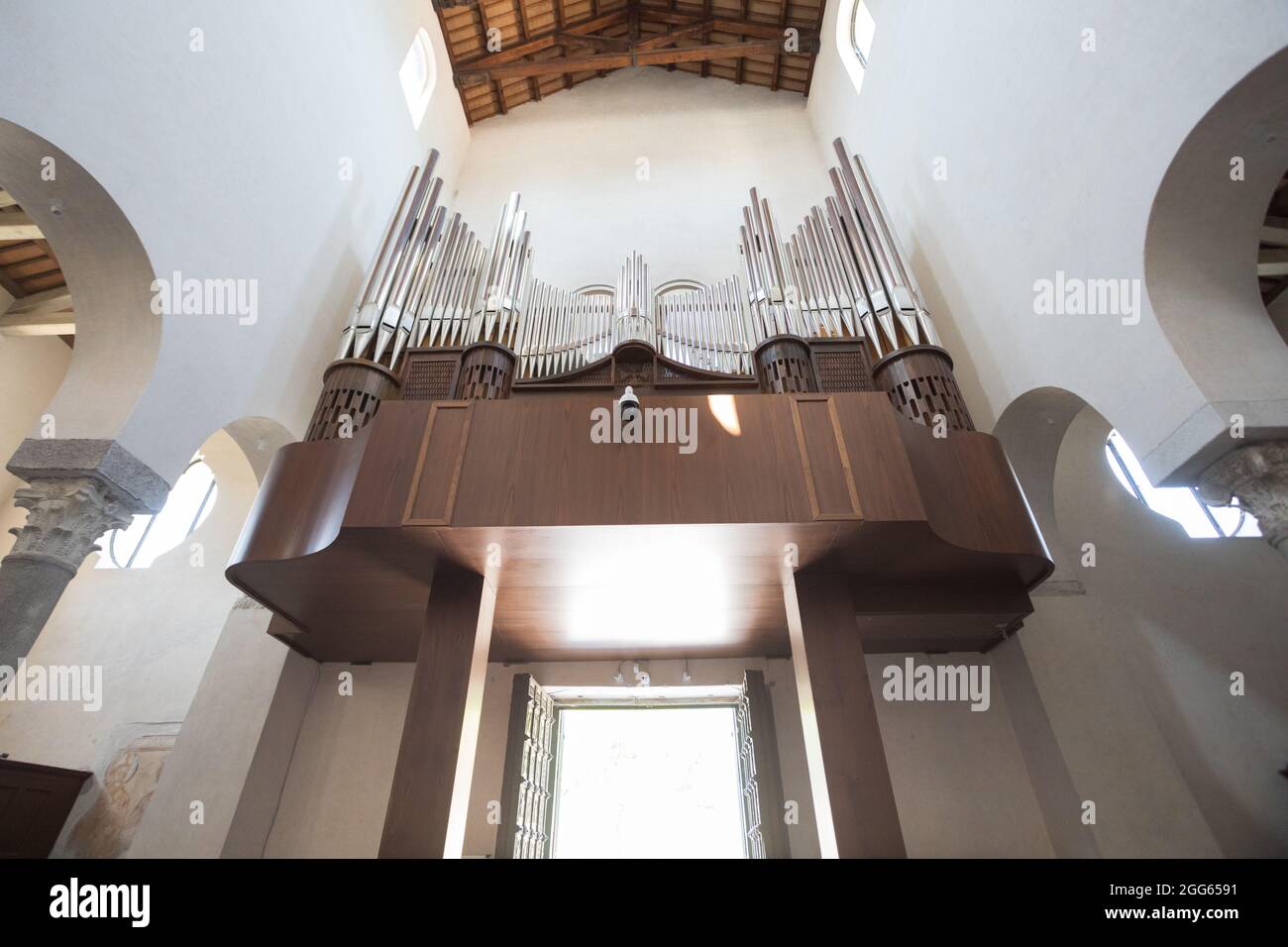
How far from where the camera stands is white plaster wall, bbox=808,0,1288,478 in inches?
131

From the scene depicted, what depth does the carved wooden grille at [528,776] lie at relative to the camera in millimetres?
4691

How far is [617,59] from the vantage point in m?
10.2

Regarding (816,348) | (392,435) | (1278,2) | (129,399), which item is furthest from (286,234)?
(1278,2)

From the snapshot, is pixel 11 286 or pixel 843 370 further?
pixel 11 286

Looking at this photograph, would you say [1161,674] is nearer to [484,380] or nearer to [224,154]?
[484,380]

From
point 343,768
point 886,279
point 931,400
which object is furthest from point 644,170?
point 343,768

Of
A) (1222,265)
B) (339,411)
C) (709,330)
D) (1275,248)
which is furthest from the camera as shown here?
(709,330)

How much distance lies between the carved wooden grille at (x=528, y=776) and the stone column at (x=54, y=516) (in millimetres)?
3189

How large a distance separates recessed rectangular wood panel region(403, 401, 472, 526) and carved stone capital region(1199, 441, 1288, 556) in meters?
4.39

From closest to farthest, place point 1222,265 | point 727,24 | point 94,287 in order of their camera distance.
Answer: point 1222,265, point 94,287, point 727,24

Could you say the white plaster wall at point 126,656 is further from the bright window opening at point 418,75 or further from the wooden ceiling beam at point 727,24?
the wooden ceiling beam at point 727,24

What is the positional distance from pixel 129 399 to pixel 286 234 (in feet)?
8.05

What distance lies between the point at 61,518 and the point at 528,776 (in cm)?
369

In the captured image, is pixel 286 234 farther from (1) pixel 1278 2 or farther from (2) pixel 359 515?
(1) pixel 1278 2
